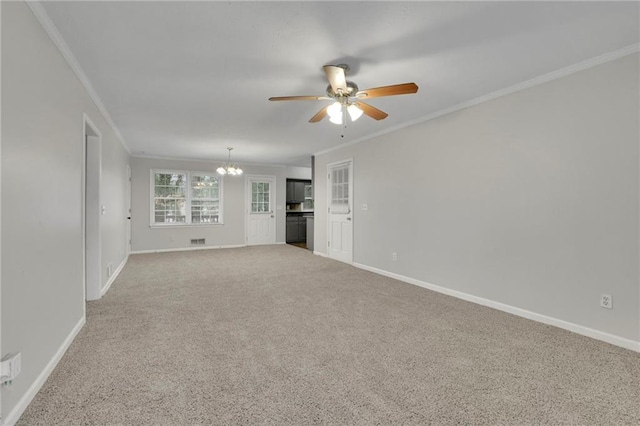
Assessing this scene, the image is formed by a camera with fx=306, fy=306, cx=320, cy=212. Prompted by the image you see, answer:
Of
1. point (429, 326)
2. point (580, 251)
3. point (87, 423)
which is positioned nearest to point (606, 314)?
point (580, 251)

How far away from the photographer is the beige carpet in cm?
168

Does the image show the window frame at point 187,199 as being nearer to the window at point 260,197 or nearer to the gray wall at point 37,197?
the window at point 260,197

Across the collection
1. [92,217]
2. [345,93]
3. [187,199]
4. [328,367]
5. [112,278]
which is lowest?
[328,367]

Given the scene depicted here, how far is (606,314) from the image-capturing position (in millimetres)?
2574

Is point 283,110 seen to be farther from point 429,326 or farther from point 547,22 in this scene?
point 429,326

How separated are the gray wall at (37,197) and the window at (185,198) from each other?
4.86 m

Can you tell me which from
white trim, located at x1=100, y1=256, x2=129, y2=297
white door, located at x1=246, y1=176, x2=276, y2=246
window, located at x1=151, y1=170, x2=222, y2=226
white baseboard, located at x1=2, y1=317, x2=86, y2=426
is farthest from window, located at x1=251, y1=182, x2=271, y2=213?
white baseboard, located at x1=2, y1=317, x2=86, y2=426

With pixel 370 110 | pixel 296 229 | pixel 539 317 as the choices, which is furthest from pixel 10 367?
pixel 296 229

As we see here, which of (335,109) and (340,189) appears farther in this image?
(340,189)

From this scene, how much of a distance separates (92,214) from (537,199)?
4.83 m

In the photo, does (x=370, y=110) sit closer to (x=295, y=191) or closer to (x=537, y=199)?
(x=537, y=199)

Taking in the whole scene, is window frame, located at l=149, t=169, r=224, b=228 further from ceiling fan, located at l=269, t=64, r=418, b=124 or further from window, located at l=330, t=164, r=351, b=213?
ceiling fan, located at l=269, t=64, r=418, b=124

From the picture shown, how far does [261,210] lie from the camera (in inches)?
340

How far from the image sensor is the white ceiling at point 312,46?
6.40 feet
